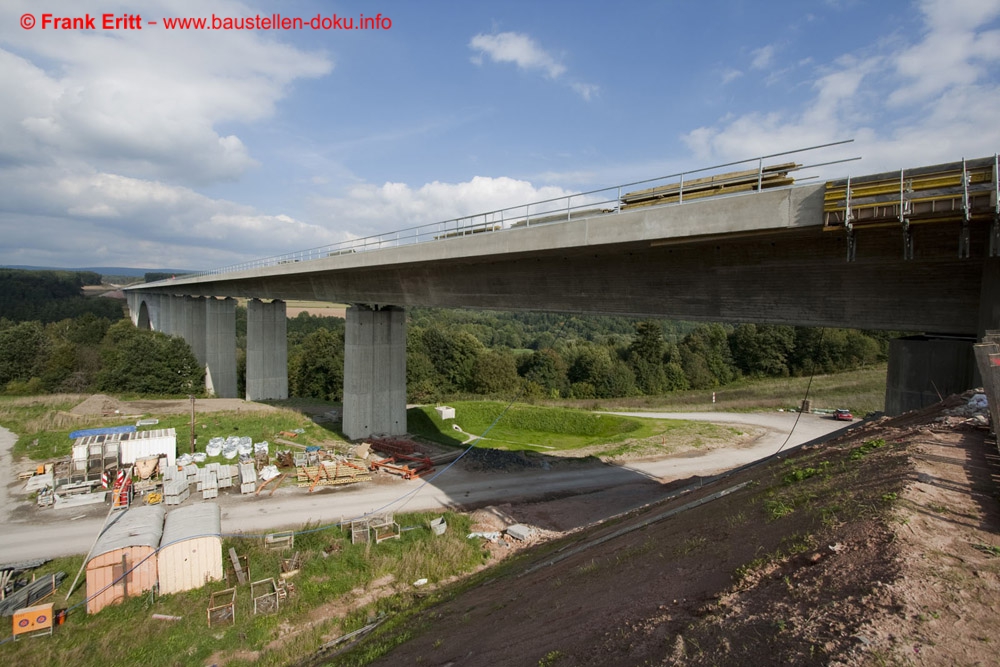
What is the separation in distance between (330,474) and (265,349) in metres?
22.6

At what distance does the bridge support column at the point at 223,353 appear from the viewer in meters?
49.7

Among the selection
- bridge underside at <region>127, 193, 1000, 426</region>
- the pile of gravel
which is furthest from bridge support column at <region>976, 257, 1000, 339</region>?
the pile of gravel

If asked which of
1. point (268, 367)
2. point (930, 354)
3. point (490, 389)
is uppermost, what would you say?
point (930, 354)

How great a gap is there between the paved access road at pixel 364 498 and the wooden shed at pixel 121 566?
10.6ft

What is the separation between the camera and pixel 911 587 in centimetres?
429

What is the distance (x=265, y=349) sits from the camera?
39000mm

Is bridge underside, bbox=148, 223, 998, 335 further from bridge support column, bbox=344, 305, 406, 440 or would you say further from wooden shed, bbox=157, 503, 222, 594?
wooden shed, bbox=157, 503, 222, 594

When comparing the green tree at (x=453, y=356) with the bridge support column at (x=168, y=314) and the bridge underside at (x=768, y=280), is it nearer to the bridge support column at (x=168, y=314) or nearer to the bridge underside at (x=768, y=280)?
the bridge support column at (x=168, y=314)

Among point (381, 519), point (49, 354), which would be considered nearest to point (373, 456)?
point (381, 519)

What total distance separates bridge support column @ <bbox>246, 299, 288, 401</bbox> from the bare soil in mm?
33265

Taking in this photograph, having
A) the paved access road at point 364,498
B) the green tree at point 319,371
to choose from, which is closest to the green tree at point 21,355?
the green tree at point 319,371

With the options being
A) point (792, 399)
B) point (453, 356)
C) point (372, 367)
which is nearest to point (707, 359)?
point (792, 399)

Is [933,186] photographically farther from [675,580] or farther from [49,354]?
[49,354]

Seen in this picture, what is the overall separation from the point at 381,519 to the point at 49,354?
179ft
